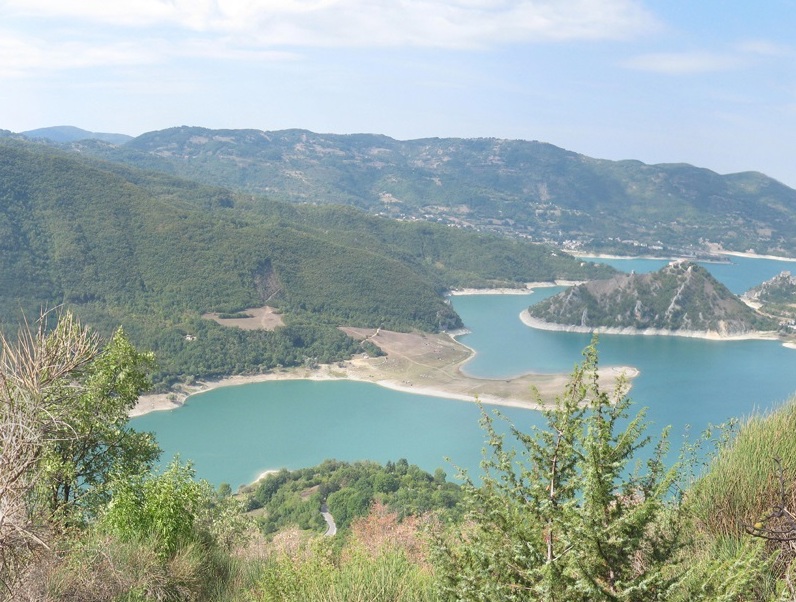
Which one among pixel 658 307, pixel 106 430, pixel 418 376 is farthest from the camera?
pixel 658 307

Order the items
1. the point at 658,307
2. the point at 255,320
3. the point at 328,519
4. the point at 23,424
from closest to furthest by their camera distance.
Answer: the point at 23,424 < the point at 328,519 < the point at 255,320 < the point at 658,307

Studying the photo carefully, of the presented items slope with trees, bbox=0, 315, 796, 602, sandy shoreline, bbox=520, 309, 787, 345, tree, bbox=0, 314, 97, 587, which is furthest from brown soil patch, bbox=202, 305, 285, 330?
tree, bbox=0, 314, 97, 587

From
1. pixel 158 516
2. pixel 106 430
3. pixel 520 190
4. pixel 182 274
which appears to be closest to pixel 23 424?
pixel 158 516

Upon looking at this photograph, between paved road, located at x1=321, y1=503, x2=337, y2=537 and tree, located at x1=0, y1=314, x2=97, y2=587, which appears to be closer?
tree, located at x1=0, y1=314, x2=97, y2=587

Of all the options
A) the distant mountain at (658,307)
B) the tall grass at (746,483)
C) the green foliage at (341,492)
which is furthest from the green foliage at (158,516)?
the distant mountain at (658,307)

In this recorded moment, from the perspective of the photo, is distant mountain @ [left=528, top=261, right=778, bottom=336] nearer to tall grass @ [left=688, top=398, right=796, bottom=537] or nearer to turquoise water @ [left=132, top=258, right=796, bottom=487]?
turquoise water @ [left=132, top=258, right=796, bottom=487]

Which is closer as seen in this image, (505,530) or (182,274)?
(505,530)

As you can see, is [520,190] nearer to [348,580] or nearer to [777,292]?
[777,292]
